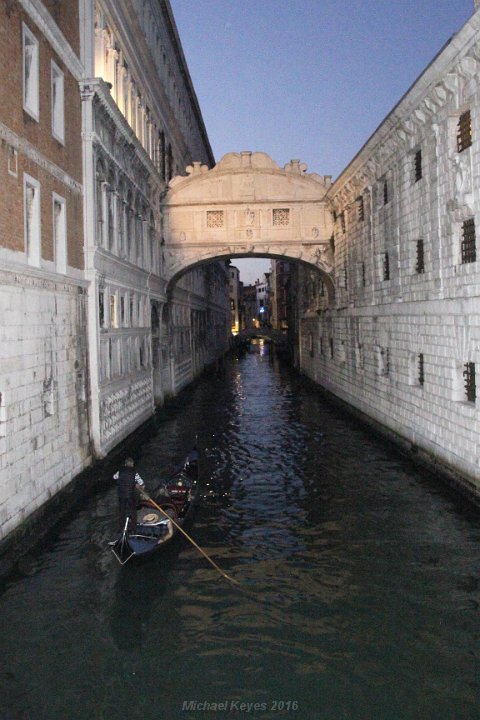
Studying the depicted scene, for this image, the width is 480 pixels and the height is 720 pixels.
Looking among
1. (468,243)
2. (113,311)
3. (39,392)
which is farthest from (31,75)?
(468,243)

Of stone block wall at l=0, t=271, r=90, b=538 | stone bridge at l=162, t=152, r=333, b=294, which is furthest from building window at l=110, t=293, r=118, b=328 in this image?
stone bridge at l=162, t=152, r=333, b=294

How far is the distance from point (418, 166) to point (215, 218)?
11878 mm

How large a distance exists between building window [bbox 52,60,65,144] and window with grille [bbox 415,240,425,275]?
8.56m

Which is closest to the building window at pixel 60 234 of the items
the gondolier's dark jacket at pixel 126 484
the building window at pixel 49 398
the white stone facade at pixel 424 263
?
the building window at pixel 49 398

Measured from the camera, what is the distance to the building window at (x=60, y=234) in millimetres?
13141

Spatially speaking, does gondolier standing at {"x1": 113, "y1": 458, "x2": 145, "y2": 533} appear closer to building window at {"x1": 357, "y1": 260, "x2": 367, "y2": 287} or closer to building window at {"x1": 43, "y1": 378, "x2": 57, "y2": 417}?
building window at {"x1": 43, "y1": 378, "x2": 57, "y2": 417}

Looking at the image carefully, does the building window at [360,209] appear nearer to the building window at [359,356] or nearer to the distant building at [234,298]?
the building window at [359,356]

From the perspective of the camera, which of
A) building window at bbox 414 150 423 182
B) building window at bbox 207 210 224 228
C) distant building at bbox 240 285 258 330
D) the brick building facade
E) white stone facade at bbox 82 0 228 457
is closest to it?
the brick building facade

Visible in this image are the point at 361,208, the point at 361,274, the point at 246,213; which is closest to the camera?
the point at 361,208

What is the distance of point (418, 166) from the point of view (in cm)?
1573

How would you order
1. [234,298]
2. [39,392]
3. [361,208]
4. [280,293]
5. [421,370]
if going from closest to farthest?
[39,392], [421,370], [361,208], [280,293], [234,298]

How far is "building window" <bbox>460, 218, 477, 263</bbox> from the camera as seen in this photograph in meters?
12.5

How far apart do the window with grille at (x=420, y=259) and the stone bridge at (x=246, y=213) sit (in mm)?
10892

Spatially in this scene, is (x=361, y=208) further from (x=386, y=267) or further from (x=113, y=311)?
(x=113, y=311)
